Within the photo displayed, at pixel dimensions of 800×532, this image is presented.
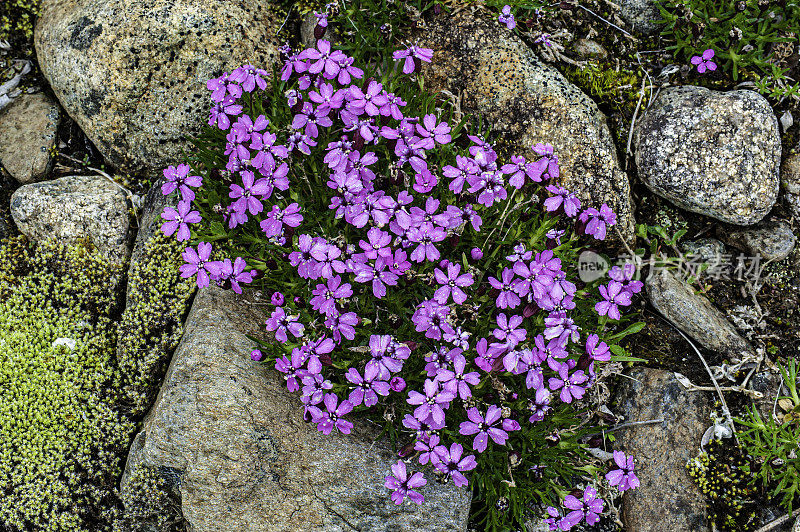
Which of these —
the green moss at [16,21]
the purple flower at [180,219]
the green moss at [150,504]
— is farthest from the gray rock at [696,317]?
the green moss at [16,21]

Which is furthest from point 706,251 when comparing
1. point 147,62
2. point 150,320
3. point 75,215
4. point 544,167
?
point 75,215

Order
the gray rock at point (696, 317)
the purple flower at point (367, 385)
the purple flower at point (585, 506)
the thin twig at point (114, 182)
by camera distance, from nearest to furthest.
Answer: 1. the purple flower at point (367, 385)
2. the purple flower at point (585, 506)
3. the gray rock at point (696, 317)
4. the thin twig at point (114, 182)

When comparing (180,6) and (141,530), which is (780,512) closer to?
(141,530)

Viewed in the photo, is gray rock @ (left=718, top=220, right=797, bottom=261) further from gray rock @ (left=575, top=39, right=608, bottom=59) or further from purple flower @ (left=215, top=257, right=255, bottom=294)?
purple flower @ (left=215, top=257, right=255, bottom=294)

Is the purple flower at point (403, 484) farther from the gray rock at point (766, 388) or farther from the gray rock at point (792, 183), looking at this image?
the gray rock at point (792, 183)

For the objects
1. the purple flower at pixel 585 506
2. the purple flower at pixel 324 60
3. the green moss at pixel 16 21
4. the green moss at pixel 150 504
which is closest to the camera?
the purple flower at pixel 585 506

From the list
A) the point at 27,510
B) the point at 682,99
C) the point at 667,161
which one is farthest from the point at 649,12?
the point at 27,510
